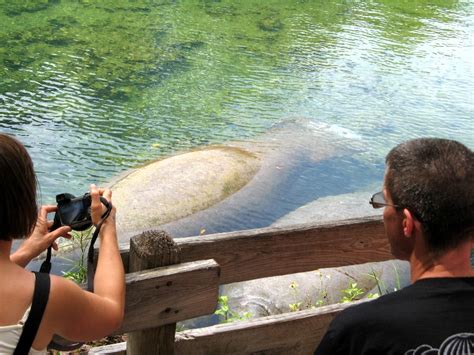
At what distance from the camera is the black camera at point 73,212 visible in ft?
6.49

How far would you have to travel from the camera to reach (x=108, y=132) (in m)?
9.20

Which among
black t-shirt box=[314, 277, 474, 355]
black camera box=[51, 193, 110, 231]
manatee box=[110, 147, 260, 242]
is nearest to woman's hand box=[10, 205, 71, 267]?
black camera box=[51, 193, 110, 231]

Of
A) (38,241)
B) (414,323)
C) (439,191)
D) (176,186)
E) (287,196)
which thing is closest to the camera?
(414,323)

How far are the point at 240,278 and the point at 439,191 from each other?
3.80ft

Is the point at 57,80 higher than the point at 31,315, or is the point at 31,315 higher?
the point at 31,315

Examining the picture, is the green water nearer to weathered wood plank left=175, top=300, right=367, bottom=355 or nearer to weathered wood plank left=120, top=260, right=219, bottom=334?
weathered wood plank left=175, top=300, right=367, bottom=355

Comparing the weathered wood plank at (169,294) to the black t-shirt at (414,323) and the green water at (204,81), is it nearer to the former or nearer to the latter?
the black t-shirt at (414,323)

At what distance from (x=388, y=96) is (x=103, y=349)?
1064cm

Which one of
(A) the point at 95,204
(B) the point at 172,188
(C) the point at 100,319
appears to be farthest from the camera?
(B) the point at 172,188

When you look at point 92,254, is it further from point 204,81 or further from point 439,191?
point 204,81

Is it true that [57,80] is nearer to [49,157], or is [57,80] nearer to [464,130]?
[49,157]

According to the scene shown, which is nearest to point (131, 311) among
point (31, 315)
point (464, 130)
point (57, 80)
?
point (31, 315)

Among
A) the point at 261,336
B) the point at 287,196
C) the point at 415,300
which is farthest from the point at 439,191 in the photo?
the point at 287,196

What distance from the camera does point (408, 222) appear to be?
172 centimetres
